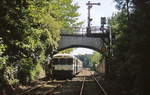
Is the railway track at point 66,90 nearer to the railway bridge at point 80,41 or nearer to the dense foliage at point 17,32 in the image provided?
the dense foliage at point 17,32

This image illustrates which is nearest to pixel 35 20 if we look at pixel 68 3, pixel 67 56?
pixel 67 56

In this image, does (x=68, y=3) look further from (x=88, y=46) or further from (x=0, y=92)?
(x=0, y=92)

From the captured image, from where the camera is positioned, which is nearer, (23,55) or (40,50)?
(23,55)

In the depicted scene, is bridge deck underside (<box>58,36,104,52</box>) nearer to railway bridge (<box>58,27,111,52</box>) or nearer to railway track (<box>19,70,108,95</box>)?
railway bridge (<box>58,27,111,52</box>)

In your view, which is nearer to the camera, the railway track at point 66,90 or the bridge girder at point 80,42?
the railway track at point 66,90

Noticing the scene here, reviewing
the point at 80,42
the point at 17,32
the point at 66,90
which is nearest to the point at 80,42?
the point at 80,42

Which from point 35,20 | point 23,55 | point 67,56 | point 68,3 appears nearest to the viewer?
point 35,20

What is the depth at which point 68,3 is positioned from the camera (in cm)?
5053

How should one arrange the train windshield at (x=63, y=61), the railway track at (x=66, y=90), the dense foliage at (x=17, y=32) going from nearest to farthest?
the dense foliage at (x=17, y=32) < the railway track at (x=66, y=90) < the train windshield at (x=63, y=61)

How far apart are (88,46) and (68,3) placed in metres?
9.34

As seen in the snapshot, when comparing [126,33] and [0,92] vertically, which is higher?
[126,33]

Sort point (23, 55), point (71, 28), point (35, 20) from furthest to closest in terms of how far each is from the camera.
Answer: point (71, 28), point (23, 55), point (35, 20)

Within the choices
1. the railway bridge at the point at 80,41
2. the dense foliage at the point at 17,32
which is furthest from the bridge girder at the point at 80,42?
the dense foliage at the point at 17,32

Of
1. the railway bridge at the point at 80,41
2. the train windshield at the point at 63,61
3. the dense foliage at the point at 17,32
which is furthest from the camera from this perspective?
the railway bridge at the point at 80,41
